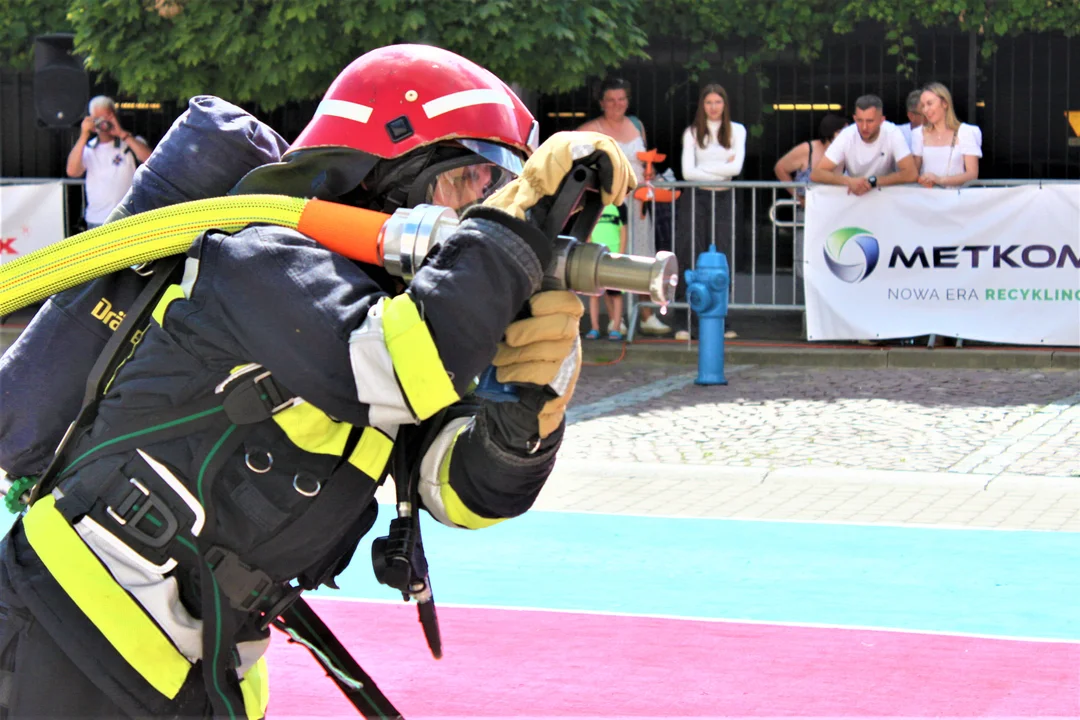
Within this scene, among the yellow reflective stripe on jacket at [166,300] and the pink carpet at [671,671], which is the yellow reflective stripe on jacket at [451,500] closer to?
the yellow reflective stripe on jacket at [166,300]

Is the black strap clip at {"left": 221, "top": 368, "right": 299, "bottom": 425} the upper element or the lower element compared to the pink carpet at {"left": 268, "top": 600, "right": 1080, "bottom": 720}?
upper

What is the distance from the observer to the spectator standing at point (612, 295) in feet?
39.9

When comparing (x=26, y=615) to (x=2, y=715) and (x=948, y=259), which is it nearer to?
(x=2, y=715)

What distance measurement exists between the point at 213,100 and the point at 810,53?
498 inches

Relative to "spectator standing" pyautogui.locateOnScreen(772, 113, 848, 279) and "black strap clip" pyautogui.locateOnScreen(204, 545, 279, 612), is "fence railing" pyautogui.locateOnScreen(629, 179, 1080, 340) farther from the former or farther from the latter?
"black strap clip" pyautogui.locateOnScreen(204, 545, 279, 612)

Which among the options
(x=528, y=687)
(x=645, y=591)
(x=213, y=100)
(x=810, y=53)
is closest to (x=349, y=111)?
(x=213, y=100)

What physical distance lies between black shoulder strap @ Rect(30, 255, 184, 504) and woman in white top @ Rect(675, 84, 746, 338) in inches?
388

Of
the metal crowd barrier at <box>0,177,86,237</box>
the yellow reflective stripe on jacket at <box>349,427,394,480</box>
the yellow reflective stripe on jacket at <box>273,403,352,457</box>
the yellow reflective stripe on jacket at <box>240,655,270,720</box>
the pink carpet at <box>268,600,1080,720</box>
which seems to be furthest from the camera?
the metal crowd barrier at <box>0,177,86,237</box>

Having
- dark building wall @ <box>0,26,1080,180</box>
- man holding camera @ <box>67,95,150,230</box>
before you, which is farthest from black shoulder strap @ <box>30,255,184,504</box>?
dark building wall @ <box>0,26,1080,180</box>

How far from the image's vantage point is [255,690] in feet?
10.4

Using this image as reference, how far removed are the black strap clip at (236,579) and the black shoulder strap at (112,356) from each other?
0.34m

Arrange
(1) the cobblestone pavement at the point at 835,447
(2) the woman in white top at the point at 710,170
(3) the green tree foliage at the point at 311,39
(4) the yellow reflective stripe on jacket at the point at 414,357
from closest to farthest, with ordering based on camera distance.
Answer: (4) the yellow reflective stripe on jacket at the point at 414,357 → (1) the cobblestone pavement at the point at 835,447 → (3) the green tree foliage at the point at 311,39 → (2) the woman in white top at the point at 710,170

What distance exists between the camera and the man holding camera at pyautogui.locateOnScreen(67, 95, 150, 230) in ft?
45.3

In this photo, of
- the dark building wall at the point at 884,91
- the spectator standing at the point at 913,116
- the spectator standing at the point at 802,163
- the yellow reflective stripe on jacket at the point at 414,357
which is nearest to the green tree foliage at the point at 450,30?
the dark building wall at the point at 884,91
